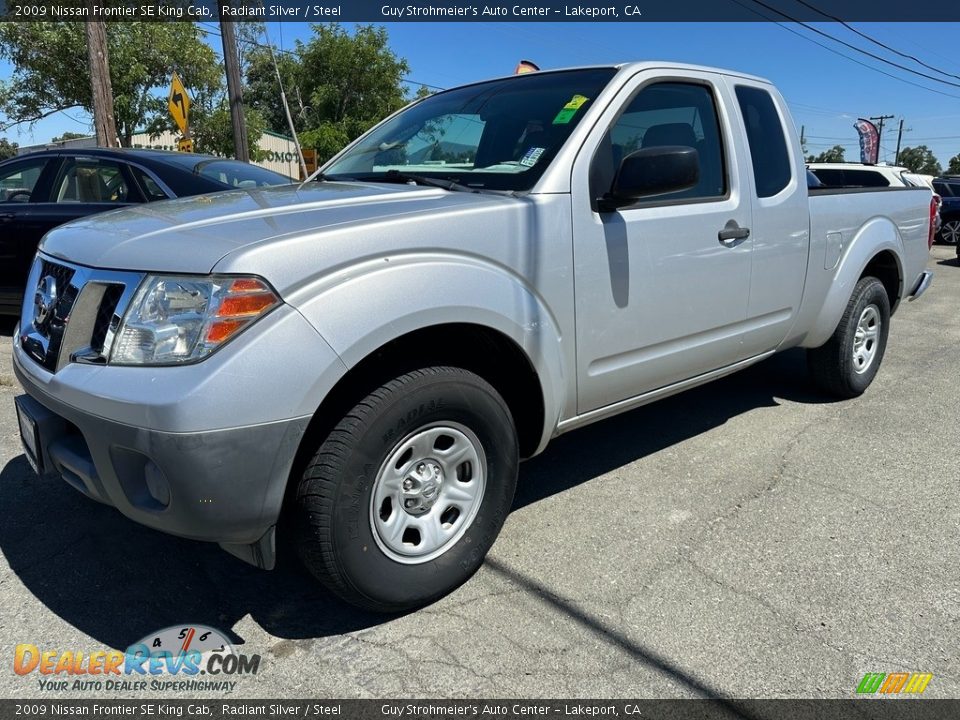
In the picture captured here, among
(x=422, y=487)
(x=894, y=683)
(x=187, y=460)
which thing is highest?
(x=187, y=460)

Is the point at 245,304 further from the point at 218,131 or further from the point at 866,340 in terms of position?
the point at 218,131

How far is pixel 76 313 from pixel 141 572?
3.55ft

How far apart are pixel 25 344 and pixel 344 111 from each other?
30.7 m

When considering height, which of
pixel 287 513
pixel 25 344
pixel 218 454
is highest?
pixel 25 344

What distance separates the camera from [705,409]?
15.8 ft

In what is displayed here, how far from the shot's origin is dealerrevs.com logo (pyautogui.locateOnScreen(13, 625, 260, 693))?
7.25ft

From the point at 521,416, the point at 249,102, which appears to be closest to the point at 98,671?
the point at 521,416

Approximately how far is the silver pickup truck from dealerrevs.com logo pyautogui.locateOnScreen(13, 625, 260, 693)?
368 millimetres

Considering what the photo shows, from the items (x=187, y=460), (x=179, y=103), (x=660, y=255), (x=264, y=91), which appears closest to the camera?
(x=187, y=460)

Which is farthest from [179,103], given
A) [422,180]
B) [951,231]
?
[951,231]

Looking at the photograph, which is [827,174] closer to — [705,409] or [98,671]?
[705,409]

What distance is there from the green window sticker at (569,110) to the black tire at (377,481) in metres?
1.18

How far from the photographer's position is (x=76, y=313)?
2250mm

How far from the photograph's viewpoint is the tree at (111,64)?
61.2ft
